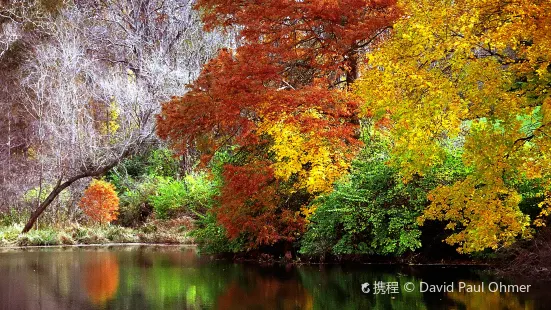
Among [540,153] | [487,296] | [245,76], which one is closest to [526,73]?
[540,153]

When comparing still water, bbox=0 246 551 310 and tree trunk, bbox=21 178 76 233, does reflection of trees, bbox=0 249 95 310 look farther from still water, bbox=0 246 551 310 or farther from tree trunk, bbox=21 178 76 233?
tree trunk, bbox=21 178 76 233

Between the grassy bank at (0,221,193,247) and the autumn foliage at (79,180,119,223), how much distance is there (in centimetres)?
43

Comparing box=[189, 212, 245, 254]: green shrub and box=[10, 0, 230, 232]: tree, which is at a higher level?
box=[10, 0, 230, 232]: tree

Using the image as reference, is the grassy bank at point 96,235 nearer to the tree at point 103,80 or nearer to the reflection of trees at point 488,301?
the tree at point 103,80

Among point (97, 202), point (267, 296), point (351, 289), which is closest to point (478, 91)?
point (351, 289)

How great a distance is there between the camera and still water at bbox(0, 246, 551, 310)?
392 inches

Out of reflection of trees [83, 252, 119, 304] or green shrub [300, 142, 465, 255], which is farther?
green shrub [300, 142, 465, 255]

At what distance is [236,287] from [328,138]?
3724 millimetres

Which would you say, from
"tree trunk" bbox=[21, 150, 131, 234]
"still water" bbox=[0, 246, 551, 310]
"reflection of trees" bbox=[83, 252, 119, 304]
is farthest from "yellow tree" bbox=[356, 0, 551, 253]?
"tree trunk" bbox=[21, 150, 131, 234]

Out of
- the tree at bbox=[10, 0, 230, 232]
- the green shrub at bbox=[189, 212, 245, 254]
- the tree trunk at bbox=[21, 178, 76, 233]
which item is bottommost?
the green shrub at bbox=[189, 212, 245, 254]

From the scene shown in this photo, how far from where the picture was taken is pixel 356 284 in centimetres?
1190

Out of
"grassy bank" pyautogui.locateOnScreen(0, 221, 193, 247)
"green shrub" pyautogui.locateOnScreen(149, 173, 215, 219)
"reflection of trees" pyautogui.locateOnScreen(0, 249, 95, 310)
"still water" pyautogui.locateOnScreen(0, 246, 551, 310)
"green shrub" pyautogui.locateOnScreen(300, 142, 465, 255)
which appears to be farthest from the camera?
"green shrub" pyautogui.locateOnScreen(149, 173, 215, 219)

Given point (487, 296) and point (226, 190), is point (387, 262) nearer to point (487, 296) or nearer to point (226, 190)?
point (226, 190)

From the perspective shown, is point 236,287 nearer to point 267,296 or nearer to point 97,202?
point 267,296
